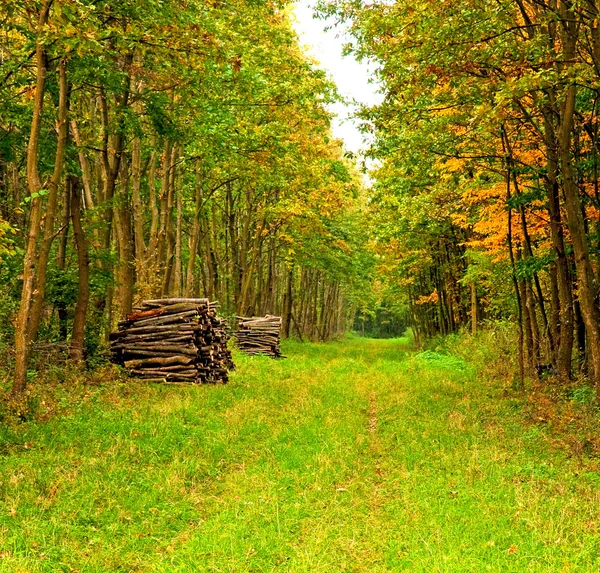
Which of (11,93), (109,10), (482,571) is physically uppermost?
(109,10)

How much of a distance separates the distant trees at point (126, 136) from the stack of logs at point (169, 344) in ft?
3.01

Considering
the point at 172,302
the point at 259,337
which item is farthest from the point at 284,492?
the point at 259,337

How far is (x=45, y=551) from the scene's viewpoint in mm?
4383

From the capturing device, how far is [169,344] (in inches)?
488

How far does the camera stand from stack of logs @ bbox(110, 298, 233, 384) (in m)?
12.2

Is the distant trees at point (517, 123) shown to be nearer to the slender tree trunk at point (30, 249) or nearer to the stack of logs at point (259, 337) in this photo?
the slender tree trunk at point (30, 249)

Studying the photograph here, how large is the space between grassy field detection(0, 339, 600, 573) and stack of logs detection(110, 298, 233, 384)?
2.27 metres

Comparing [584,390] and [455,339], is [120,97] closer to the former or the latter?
[584,390]

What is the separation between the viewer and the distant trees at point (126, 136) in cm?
805

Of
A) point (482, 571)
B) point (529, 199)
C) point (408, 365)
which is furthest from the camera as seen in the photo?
point (408, 365)

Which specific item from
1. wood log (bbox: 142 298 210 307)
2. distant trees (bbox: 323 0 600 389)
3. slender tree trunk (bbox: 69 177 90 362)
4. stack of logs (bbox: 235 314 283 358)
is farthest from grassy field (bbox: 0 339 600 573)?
stack of logs (bbox: 235 314 283 358)

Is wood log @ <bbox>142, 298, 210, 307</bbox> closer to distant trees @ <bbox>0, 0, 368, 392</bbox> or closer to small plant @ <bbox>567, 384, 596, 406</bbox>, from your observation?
distant trees @ <bbox>0, 0, 368, 392</bbox>

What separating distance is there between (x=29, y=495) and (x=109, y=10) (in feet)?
26.4

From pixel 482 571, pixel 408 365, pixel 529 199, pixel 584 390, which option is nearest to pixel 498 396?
pixel 584 390
